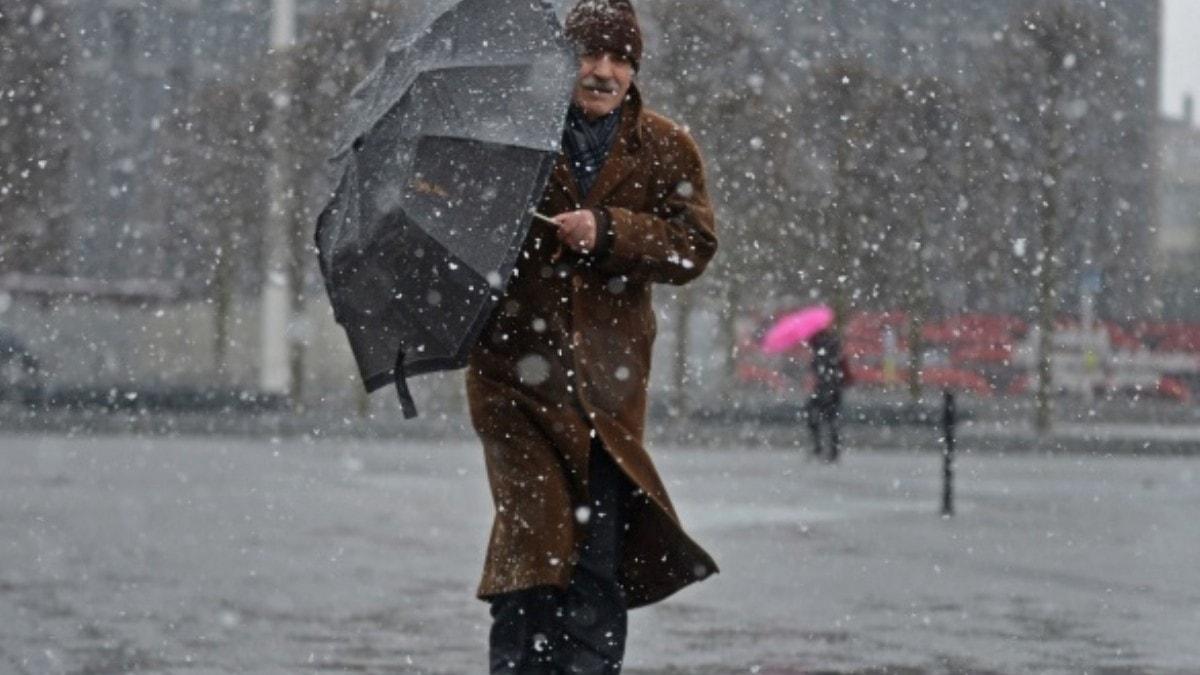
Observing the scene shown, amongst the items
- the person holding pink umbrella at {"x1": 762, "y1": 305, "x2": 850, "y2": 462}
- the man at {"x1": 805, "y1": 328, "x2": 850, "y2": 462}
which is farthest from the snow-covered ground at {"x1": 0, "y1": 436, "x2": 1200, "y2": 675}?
the man at {"x1": 805, "y1": 328, "x2": 850, "y2": 462}

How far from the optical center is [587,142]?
212 inches

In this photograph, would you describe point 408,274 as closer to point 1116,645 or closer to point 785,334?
point 1116,645

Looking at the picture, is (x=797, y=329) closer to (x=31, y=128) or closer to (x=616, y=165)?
(x=616, y=165)

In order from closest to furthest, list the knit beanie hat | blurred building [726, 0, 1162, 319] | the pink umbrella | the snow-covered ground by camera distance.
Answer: the knit beanie hat → the snow-covered ground → the pink umbrella → blurred building [726, 0, 1162, 319]

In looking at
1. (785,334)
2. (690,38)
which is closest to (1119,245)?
(690,38)

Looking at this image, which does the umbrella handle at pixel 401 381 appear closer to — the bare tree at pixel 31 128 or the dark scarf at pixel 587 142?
the dark scarf at pixel 587 142

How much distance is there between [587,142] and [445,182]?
1.29 feet

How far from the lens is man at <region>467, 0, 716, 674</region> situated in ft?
17.2

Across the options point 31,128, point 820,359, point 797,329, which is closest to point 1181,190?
point 31,128

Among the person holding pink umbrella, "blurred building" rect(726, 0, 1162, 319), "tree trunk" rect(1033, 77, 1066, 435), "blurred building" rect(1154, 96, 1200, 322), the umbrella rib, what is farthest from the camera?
"blurred building" rect(1154, 96, 1200, 322)

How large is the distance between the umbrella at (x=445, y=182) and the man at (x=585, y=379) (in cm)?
15

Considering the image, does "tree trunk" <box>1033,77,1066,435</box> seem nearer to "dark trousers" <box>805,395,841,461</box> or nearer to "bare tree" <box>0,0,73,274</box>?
"dark trousers" <box>805,395,841,461</box>

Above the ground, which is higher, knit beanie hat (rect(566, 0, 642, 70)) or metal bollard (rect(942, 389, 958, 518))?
knit beanie hat (rect(566, 0, 642, 70))

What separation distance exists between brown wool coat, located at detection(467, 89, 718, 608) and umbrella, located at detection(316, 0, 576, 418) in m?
0.16
